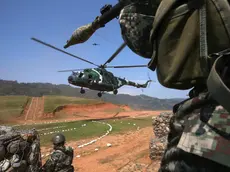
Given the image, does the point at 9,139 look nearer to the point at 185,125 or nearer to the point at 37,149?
the point at 37,149

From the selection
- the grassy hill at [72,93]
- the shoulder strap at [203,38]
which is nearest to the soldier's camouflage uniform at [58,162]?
the shoulder strap at [203,38]

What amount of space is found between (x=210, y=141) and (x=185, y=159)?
12cm

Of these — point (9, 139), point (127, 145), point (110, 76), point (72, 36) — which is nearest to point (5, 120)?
point (110, 76)

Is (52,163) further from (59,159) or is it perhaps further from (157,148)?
(157,148)

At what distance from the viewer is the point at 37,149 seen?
247 inches

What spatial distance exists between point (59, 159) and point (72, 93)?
78859 mm

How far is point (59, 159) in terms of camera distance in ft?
19.7

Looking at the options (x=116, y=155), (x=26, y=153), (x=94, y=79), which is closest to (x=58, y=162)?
(x=26, y=153)

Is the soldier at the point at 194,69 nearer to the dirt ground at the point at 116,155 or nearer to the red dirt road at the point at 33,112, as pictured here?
the dirt ground at the point at 116,155

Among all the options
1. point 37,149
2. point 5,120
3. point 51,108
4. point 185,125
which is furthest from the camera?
point 51,108

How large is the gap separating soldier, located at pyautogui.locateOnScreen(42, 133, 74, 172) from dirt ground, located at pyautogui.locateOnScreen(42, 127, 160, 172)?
3.04 metres

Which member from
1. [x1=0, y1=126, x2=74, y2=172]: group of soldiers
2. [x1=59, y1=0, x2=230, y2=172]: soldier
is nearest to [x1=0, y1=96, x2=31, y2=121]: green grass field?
[x1=0, y1=126, x2=74, y2=172]: group of soldiers

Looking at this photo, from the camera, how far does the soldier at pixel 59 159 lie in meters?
5.99

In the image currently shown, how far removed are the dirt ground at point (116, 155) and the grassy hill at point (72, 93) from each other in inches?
1868
